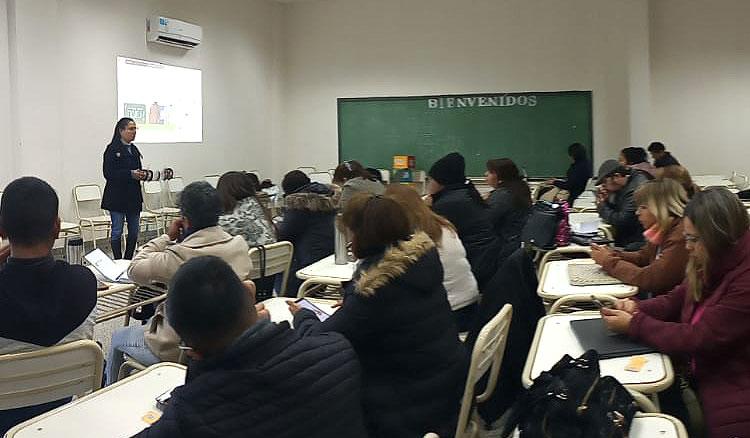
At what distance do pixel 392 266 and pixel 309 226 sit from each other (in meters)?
2.30

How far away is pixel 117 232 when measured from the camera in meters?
7.29

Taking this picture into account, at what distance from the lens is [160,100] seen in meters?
9.06

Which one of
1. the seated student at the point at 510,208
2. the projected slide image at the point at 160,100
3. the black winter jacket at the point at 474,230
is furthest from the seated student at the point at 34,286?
the projected slide image at the point at 160,100

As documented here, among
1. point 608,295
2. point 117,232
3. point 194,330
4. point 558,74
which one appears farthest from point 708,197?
point 558,74

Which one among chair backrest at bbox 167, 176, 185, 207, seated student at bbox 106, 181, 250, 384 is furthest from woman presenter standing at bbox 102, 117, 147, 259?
seated student at bbox 106, 181, 250, 384

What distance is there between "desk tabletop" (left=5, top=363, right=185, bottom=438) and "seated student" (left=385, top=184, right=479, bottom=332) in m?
1.45

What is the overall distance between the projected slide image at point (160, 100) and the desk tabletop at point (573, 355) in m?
7.09

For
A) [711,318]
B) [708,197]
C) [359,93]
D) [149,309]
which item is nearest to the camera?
[711,318]

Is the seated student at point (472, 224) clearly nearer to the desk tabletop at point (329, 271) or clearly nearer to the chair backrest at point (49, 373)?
A: the desk tabletop at point (329, 271)

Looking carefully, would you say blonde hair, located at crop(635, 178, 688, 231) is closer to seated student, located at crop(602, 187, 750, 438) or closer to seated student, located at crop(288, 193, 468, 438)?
seated student, located at crop(602, 187, 750, 438)

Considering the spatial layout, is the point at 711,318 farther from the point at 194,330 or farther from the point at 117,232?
the point at 117,232

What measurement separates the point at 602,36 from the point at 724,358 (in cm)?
885

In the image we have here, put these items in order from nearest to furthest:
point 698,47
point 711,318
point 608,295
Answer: point 711,318, point 608,295, point 698,47

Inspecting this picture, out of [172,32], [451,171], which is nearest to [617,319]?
[451,171]
